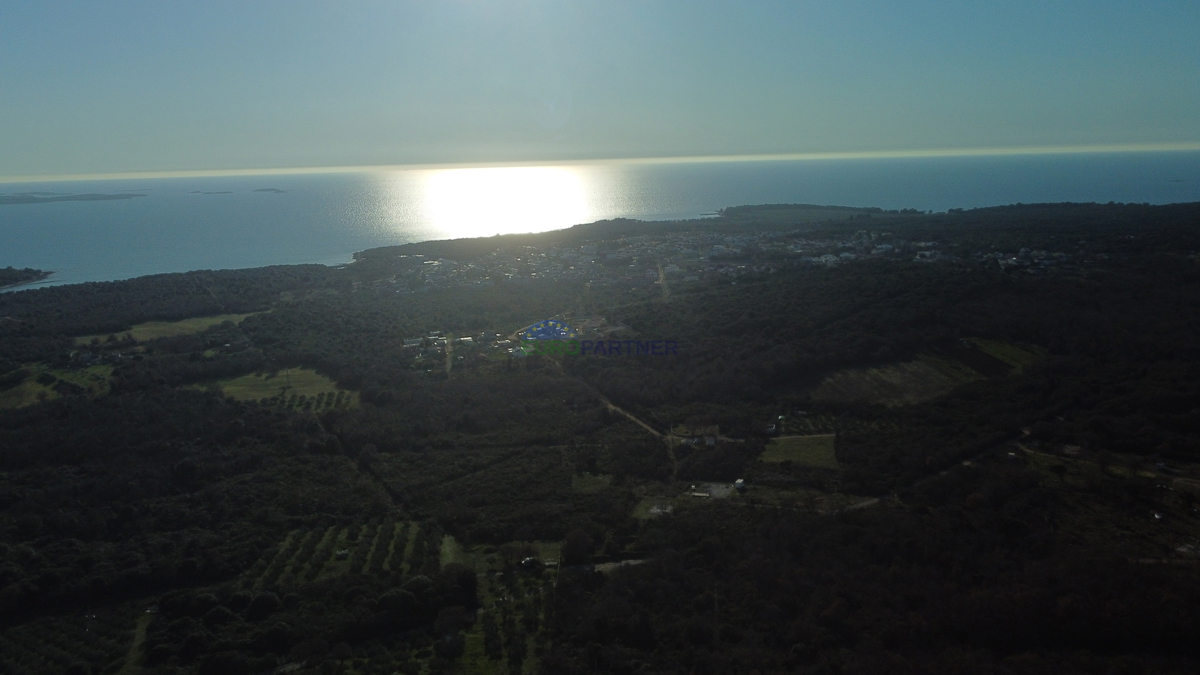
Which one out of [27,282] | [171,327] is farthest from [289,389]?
[27,282]

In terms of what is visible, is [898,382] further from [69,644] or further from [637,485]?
[69,644]

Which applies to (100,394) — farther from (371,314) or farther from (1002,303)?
(1002,303)

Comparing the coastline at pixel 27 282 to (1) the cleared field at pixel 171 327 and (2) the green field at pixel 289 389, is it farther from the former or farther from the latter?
(2) the green field at pixel 289 389

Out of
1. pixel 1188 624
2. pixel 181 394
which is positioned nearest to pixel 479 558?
pixel 1188 624

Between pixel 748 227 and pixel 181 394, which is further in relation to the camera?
pixel 748 227

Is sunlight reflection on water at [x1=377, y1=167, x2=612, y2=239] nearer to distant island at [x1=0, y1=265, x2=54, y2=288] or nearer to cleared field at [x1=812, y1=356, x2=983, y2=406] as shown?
distant island at [x1=0, y1=265, x2=54, y2=288]

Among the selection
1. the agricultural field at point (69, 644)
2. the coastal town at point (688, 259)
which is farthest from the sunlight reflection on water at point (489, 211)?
the agricultural field at point (69, 644)
